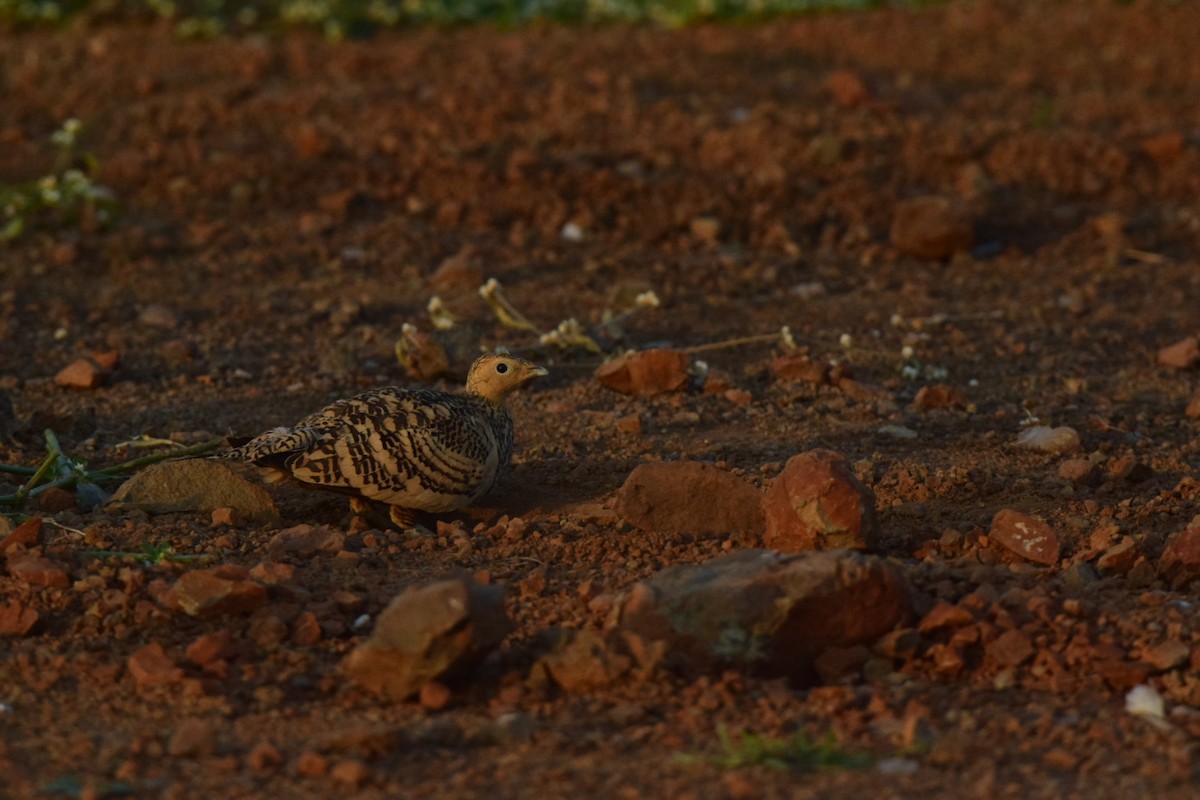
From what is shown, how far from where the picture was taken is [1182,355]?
730 cm

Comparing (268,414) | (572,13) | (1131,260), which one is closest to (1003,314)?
(1131,260)

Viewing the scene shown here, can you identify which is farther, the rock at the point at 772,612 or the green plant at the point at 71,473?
the green plant at the point at 71,473

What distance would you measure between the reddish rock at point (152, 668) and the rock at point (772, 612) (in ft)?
3.50

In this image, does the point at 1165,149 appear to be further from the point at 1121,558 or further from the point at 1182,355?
the point at 1121,558

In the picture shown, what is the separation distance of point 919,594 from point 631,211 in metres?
4.65

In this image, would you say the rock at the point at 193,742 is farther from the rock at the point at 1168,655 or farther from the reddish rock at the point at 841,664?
the rock at the point at 1168,655

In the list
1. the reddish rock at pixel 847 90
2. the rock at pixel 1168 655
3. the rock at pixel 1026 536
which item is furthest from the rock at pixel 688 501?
the reddish rock at pixel 847 90

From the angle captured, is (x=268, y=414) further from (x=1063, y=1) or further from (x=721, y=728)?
(x=1063, y=1)

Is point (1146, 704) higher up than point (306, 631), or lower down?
lower down

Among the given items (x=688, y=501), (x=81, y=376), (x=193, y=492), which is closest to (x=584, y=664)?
(x=688, y=501)

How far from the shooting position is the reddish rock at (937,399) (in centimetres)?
668

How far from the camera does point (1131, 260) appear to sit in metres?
8.77

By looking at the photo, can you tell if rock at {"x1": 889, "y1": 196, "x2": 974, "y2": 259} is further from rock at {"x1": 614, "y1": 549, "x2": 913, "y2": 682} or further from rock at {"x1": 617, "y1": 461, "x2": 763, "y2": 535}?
rock at {"x1": 614, "y1": 549, "x2": 913, "y2": 682}

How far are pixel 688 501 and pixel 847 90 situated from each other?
18.2 feet
